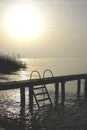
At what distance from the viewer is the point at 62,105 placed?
25859 mm

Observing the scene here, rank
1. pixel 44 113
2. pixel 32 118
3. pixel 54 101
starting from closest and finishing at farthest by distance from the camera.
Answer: pixel 32 118 → pixel 44 113 → pixel 54 101

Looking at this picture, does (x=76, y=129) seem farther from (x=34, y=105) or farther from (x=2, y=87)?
(x=34, y=105)

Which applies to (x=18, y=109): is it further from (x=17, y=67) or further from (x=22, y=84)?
(x=17, y=67)

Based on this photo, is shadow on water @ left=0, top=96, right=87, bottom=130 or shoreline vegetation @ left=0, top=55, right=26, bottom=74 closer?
shadow on water @ left=0, top=96, right=87, bottom=130

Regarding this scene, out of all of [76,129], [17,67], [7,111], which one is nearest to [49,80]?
[7,111]

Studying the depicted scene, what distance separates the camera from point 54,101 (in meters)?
27.9

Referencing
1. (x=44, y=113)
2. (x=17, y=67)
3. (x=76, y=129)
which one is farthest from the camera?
(x=17, y=67)

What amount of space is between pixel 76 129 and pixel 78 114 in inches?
290

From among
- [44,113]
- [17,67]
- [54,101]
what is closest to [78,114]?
[44,113]

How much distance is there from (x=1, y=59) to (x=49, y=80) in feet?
140

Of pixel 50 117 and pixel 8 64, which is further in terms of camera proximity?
pixel 8 64

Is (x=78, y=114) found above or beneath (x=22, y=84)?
beneath

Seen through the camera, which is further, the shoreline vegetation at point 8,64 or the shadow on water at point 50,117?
the shoreline vegetation at point 8,64

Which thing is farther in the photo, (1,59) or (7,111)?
(1,59)
